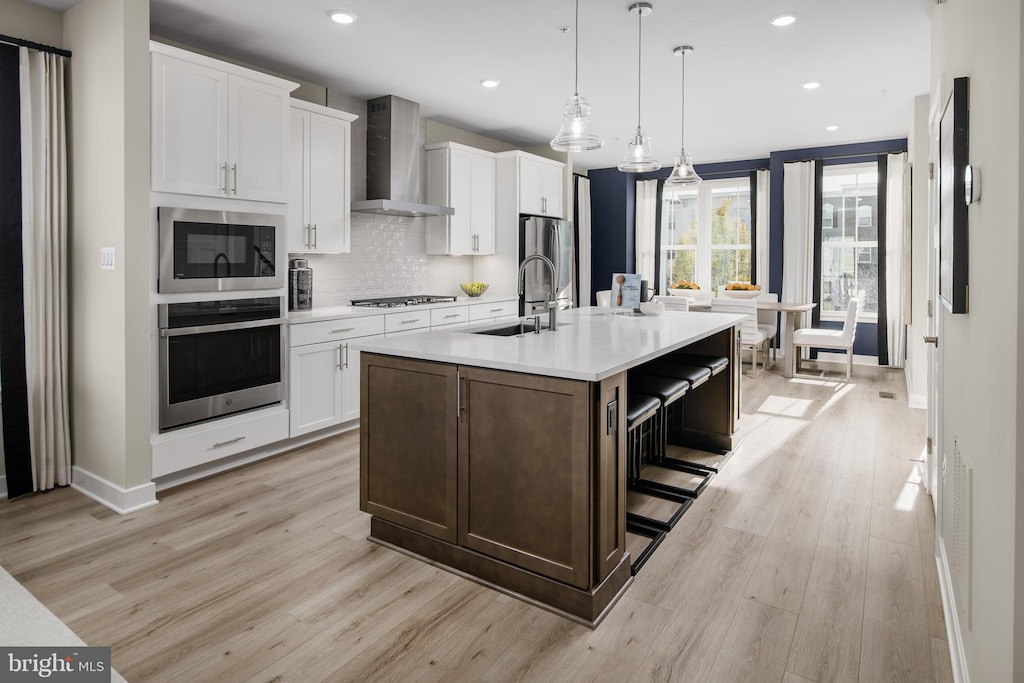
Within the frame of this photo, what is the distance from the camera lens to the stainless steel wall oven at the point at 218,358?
3.28m

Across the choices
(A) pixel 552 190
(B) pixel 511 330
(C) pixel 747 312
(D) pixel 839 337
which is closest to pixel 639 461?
(B) pixel 511 330

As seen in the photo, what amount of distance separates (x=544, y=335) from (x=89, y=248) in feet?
7.94

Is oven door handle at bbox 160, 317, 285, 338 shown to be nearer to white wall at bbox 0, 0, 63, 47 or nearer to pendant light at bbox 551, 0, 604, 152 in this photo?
white wall at bbox 0, 0, 63, 47

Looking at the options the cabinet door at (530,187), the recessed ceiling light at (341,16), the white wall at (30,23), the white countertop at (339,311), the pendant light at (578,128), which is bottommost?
the white countertop at (339,311)

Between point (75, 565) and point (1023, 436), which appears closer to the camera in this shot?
point (1023, 436)

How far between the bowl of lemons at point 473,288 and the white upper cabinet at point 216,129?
2.51 metres

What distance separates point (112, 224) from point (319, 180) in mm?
1579

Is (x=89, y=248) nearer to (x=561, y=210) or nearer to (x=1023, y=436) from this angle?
(x=1023, y=436)

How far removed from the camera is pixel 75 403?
3398 millimetres

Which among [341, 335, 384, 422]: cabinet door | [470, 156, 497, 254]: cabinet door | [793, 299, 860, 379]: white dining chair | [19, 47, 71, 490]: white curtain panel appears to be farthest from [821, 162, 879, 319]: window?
[19, 47, 71, 490]: white curtain panel

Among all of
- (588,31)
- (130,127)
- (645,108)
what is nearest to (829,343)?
(645,108)

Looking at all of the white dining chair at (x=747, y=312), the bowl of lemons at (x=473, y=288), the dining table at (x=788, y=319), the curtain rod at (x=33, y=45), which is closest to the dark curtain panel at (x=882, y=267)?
the dining table at (x=788, y=319)

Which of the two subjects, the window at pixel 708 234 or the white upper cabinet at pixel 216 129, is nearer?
the white upper cabinet at pixel 216 129

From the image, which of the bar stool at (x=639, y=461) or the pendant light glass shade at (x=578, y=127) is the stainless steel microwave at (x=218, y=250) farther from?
the bar stool at (x=639, y=461)
